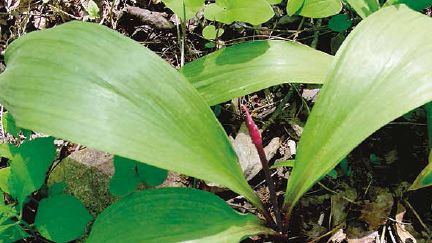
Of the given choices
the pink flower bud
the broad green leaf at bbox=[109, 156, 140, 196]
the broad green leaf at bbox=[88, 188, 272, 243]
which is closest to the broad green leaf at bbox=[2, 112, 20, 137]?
the broad green leaf at bbox=[109, 156, 140, 196]

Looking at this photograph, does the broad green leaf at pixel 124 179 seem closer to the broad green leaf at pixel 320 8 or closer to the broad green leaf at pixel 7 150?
the broad green leaf at pixel 7 150

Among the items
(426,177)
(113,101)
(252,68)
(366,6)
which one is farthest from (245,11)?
(426,177)

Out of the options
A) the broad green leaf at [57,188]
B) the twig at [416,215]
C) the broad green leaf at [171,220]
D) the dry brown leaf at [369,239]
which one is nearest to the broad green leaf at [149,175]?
the broad green leaf at [171,220]

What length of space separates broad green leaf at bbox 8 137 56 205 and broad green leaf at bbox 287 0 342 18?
0.74 meters

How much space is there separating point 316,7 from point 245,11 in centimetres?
23

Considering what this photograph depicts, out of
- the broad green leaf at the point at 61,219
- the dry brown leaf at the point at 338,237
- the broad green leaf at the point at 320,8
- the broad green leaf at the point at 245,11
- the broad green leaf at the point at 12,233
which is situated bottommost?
the broad green leaf at the point at 12,233

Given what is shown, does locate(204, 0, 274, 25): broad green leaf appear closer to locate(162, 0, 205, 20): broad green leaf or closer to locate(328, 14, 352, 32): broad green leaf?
locate(162, 0, 205, 20): broad green leaf

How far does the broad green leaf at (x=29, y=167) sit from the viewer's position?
1.24 m

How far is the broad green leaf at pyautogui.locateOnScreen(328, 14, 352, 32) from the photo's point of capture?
59.7 inches

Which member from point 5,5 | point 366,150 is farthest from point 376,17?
point 5,5

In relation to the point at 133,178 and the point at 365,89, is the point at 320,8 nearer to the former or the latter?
the point at 365,89

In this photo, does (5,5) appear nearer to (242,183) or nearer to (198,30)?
(198,30)

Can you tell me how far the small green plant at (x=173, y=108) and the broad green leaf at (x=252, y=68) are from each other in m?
0.15

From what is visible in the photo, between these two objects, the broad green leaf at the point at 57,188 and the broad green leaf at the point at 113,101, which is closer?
the broad green leaf at the point at 113,101
